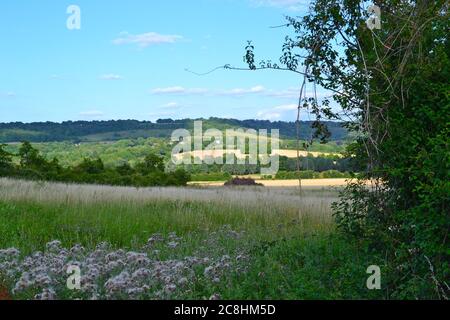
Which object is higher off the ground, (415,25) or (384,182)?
(415,25)

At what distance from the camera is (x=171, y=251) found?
8953 mm

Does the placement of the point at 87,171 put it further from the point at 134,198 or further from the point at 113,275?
the point at 113,275

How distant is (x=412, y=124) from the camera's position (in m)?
7.42

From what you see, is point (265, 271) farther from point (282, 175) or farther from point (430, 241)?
point (282, 175)

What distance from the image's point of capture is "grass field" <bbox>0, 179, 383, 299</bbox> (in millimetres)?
6406

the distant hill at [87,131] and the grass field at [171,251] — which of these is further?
the distant hill at [87,131]

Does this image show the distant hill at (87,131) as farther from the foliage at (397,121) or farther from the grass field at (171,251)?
the foliage at (397,121)

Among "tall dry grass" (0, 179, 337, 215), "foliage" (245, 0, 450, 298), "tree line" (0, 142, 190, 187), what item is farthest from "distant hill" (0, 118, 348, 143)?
"foliage" (245, 0, 450, 298)

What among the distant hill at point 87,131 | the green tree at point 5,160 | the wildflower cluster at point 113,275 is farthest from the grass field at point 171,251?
the distant hill at point 87,131

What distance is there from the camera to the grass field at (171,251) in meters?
6.41
